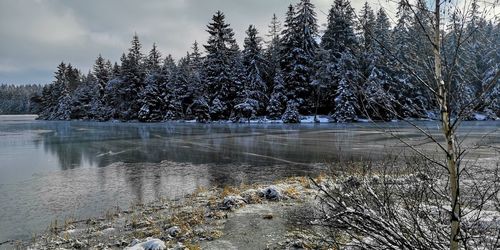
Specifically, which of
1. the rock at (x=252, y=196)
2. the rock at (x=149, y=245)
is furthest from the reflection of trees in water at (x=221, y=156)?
the rock at (x=149, y=245)

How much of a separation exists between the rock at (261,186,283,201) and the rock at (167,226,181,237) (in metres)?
2.72

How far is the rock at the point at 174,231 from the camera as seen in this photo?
6.51m

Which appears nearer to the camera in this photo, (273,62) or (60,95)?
(273,62)

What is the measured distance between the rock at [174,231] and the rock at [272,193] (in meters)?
2.72

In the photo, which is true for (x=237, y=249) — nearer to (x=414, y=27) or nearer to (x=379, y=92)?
(x=379, y=92)

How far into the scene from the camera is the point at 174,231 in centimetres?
659

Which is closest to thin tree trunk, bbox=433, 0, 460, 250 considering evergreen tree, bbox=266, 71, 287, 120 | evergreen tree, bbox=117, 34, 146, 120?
evergreen tree, bbox=266, 71, 287, 120

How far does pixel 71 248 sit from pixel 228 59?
155ft

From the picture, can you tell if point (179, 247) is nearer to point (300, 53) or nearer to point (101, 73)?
point (300, 53)

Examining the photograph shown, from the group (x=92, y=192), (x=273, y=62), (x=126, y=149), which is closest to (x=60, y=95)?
(x=273, y=62)

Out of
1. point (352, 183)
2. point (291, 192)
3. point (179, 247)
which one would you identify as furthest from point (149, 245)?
point (291, 192)

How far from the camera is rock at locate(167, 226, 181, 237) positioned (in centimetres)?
651

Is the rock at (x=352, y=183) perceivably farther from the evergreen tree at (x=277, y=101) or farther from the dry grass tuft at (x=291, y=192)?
the evergreen tree at (x=277, y=101)

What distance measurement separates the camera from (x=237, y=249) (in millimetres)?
5707
